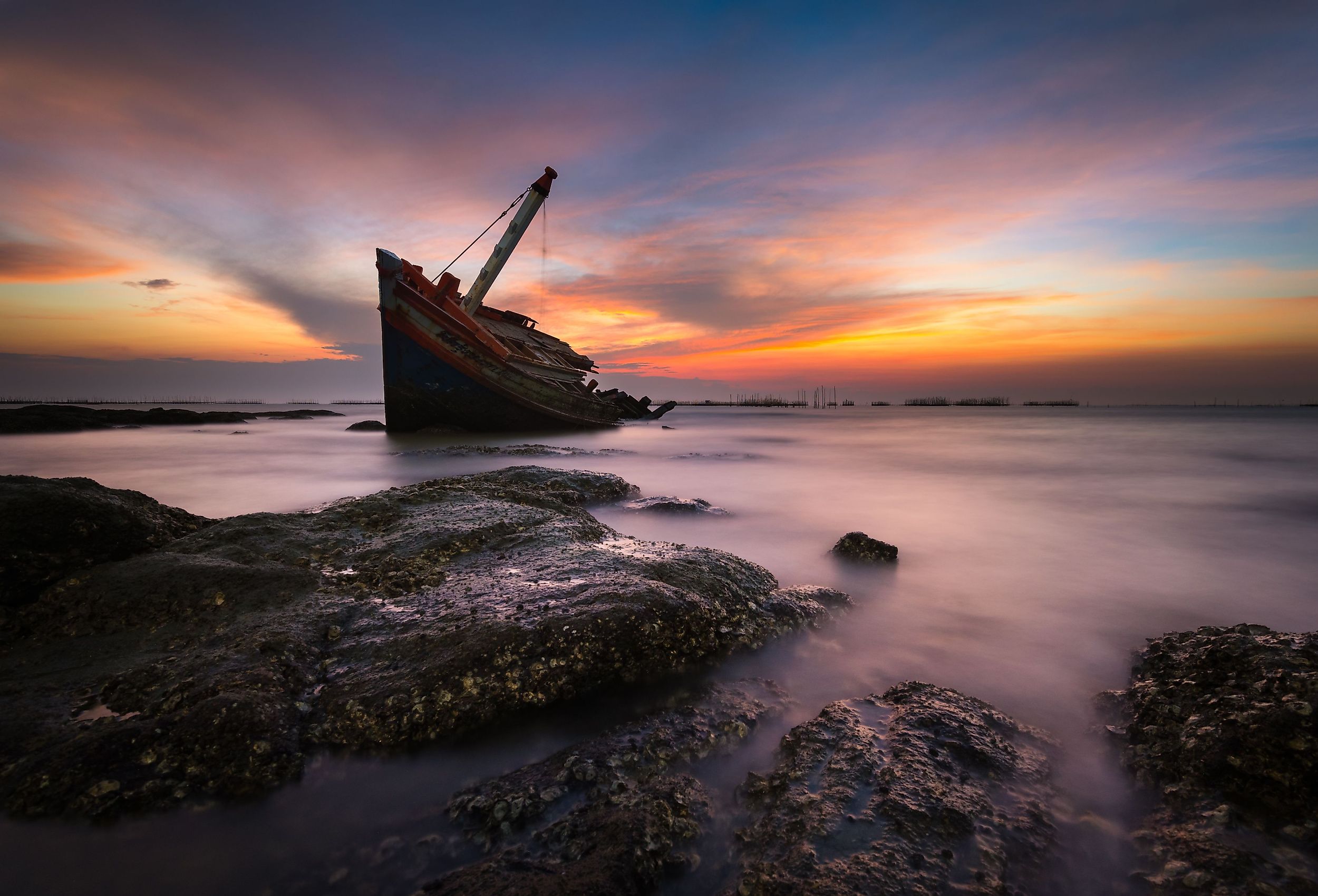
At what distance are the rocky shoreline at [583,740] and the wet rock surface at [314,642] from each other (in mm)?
12

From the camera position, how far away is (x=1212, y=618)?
397 centimetres

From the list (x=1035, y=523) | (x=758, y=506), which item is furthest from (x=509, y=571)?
(x=1035, y=523)

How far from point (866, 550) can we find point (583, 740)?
3.63m

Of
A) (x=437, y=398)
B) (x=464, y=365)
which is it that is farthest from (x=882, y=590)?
(x=437, y=398)

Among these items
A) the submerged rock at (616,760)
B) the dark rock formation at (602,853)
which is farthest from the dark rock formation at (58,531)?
the dark rock formation at (602,853)

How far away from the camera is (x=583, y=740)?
2.25m

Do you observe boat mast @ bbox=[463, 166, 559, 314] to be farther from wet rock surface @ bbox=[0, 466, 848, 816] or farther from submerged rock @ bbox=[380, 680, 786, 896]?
submerged rock @ bbox=[380, 680, 786, 896]

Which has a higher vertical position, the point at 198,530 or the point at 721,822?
the point at 198,530

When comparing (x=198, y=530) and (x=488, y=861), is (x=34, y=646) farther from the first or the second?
(x=488, y=861)

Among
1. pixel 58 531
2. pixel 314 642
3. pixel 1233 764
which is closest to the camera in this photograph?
pixel 1233 764

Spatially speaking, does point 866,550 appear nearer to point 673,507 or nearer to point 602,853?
point 673,507

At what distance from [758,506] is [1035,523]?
3.52 meters

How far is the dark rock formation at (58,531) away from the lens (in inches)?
113

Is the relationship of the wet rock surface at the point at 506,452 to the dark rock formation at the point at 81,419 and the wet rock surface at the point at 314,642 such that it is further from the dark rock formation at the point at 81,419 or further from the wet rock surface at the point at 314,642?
the dark rock formation at the point at 81,419
